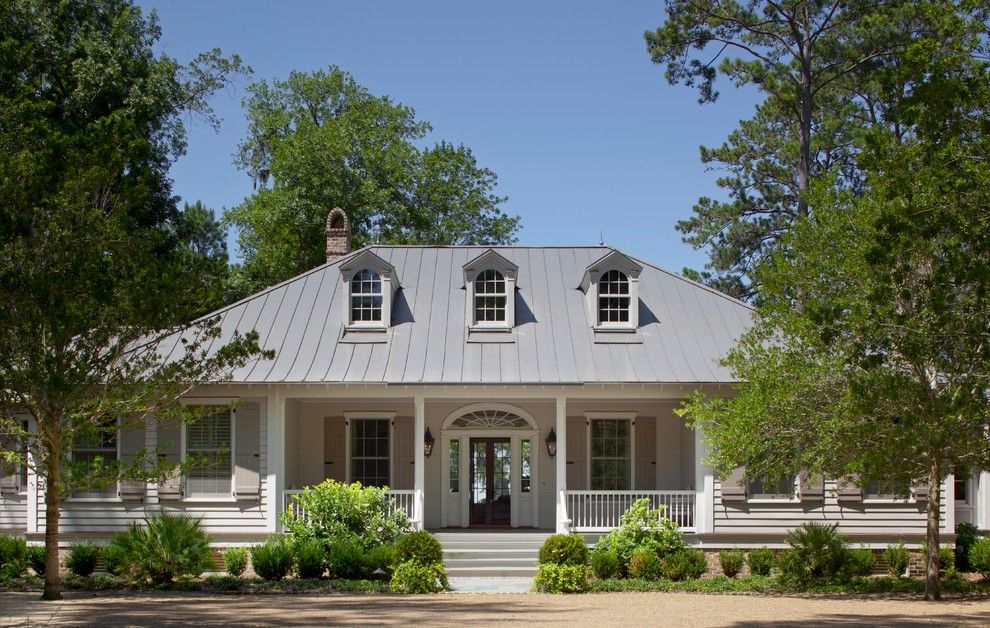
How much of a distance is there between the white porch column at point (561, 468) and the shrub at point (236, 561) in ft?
18.2

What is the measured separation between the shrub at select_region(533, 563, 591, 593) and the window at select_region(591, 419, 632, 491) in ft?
15.7

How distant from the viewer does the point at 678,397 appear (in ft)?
68.7

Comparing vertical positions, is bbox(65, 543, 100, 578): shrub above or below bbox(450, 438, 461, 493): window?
below

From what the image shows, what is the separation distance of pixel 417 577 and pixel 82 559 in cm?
571

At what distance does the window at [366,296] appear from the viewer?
2227 cm

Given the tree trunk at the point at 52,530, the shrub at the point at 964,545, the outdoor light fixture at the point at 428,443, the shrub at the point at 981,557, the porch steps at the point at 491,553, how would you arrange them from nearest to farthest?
the tree trunk at the point at 52,530, the shrub at the point at 981,557, the porch steps at the point at 491,553, the shrub at the point at 964,545, the outdoor light fixture at the point at 428,443

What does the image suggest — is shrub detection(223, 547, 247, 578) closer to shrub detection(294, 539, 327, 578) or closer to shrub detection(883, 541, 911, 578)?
shrub detection(294, 539, 327, 578)

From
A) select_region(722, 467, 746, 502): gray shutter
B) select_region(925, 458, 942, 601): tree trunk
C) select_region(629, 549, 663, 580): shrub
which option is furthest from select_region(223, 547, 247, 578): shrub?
select_region(925, 458, 942, 601): tree trunk

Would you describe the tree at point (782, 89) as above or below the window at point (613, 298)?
above

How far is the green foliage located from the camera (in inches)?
701

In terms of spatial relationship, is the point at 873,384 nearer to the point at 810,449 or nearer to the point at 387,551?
the point at 810,449

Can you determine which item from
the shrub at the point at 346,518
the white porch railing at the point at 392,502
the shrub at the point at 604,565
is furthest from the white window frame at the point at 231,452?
the shrub at the point at 604,565

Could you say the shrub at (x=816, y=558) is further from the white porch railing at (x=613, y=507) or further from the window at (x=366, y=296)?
the window at (x=366, y=296)

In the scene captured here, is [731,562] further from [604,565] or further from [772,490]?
[604,565]
